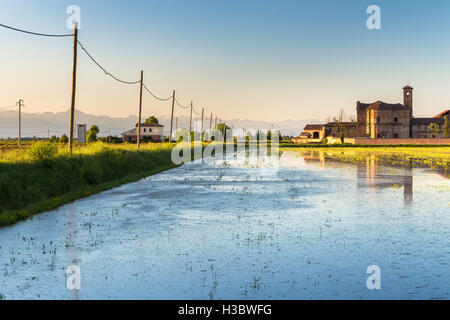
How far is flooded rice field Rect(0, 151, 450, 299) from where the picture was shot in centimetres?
601

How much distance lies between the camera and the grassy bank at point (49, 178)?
44.8 ft

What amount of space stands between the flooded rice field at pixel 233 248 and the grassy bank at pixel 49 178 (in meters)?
0.89

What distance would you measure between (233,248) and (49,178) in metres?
11.1

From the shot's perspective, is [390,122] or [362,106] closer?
[390,122]

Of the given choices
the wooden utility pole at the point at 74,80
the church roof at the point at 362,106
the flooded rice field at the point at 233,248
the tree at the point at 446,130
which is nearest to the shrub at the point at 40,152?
the flooded rice field at the point at 233,248

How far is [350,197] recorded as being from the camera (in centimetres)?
1561

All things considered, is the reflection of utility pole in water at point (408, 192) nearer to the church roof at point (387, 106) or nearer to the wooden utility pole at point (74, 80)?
the wooden utility pole at point (74, 80)

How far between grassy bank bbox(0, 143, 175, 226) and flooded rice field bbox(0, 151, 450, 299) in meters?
0.89

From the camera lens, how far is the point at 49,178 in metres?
17.0

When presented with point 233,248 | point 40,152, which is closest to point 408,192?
point 233,248

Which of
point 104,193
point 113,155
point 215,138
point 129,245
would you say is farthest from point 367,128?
point 129,245

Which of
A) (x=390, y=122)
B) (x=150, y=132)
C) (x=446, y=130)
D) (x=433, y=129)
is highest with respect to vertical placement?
(x=390, y=122)

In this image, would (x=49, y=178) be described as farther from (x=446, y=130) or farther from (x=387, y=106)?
(x=446, y=130)
